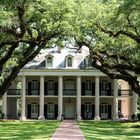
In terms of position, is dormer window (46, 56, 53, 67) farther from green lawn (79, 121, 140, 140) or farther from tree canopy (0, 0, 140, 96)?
tree canopy (0, 0, 140, 96)

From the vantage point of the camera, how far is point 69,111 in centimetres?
6719

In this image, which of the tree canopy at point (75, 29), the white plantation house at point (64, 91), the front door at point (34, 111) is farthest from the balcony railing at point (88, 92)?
the tree canopy at point (75, 29)

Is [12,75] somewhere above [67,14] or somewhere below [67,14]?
below

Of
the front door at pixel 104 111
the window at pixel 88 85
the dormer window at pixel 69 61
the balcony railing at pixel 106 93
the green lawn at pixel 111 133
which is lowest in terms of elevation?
the green lawn at pixel 111 133

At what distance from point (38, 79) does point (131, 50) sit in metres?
31.2

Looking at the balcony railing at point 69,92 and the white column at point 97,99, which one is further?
the balcony railing at point 69,92

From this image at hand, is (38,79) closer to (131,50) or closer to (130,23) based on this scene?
(131,50)

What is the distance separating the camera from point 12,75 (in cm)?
2773

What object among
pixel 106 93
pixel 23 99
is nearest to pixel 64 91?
pixel 106 93

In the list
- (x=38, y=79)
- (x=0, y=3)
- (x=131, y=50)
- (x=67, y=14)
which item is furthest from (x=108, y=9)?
(x=38, y=79)

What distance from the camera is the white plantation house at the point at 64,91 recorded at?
64625mm

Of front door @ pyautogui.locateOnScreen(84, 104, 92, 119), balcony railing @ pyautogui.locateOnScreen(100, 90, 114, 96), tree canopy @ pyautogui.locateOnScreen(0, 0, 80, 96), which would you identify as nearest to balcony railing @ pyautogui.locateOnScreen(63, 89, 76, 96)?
front door @ pyautogui.locateOnScreen(84, 104, 92, 119)

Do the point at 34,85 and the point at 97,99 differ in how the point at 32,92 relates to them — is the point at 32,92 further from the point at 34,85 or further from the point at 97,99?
the point at 97,99

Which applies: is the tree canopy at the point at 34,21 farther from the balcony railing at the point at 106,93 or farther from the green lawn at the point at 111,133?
the balcony railing at the point at 106,93
